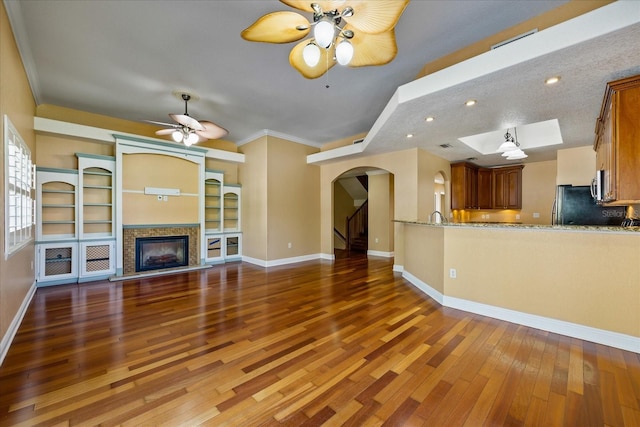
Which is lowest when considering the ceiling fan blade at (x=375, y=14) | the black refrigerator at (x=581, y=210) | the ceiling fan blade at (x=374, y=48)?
the black refrigerator at (x=581, y=210)

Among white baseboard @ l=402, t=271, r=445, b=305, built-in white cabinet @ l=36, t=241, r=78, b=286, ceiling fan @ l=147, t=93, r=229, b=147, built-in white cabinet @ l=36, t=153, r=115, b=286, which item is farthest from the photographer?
built-in white cabinet @ l=36, t=153, r=115, b=286

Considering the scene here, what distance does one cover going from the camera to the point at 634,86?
2.41 m

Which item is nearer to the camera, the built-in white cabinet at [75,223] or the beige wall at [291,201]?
the built-in white cabinet at [75,223]

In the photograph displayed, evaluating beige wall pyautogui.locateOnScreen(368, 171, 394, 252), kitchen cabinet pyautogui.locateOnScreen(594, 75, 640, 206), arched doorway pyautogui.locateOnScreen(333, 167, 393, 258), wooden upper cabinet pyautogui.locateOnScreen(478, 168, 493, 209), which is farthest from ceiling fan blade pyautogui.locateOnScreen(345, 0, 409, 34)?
wooden upper cabinet pyautogui.locateOnScreen(478, 168, 493, 209)

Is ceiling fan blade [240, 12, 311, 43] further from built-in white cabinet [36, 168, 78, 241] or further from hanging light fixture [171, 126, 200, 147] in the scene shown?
built-in white cabinet [36, 168, 78, 241]

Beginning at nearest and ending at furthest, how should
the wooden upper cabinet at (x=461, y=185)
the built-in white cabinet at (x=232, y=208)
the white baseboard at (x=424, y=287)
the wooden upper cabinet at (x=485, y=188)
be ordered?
the white baseboard at (x=424, y=287)
the wooden upper cabinet at (x=461, y=185)
the built-in white cabinet at (x=232, y=208)
the wooden upper cabinet at (x=485, y=188)

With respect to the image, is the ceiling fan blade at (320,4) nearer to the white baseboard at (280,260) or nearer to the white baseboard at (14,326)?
the white baseboard at (14,326)

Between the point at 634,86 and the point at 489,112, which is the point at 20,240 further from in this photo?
the point at 634,86

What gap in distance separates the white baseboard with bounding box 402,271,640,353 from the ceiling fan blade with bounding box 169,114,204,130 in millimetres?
4439

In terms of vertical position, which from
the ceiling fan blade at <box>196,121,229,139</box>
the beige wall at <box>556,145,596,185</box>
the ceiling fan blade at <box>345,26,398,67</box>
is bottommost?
the beige wall at <box>556,145,596,185</box>

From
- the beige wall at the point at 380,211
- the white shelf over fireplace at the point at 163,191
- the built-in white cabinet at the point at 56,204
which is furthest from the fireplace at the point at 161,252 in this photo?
the beige wall at the point at 380,211

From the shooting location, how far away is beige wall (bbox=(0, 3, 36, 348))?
2.37 meters

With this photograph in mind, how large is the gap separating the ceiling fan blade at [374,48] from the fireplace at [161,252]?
5.30 meters

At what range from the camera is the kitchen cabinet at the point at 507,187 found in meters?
7.19
